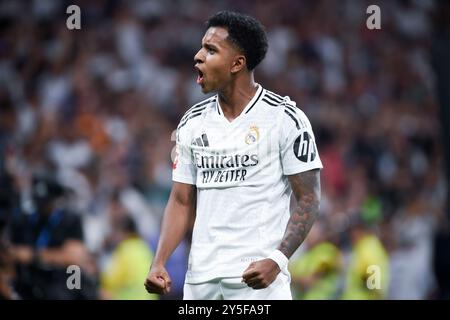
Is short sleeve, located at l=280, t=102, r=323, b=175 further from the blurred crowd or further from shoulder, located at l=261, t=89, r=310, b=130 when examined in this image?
the blurred crowd

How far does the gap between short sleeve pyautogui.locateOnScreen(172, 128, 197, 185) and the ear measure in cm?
41

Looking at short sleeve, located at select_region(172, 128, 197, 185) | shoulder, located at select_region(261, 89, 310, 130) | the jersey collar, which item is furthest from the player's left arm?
short sleeve, located at select_region(172, 128, 197, 185)

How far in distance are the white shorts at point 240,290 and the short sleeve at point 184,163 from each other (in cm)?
55

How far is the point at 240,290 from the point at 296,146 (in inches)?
29.0

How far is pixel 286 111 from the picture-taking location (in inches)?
214

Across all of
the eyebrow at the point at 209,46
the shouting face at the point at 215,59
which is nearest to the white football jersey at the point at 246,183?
the shouting face at the point at 215,59

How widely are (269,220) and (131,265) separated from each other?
444cm

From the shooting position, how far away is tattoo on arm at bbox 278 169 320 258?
523 centimetres

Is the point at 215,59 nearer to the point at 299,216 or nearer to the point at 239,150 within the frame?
the point at 239,150

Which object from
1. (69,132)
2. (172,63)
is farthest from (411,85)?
(69,132)

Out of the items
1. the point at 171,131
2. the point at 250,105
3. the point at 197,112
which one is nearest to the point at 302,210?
the point at 250,105

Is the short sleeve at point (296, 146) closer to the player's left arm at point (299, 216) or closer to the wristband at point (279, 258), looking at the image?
the player's left arm at point (299, 216)

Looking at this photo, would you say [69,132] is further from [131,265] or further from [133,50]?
[131,265]

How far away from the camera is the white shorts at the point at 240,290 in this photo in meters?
5.33
